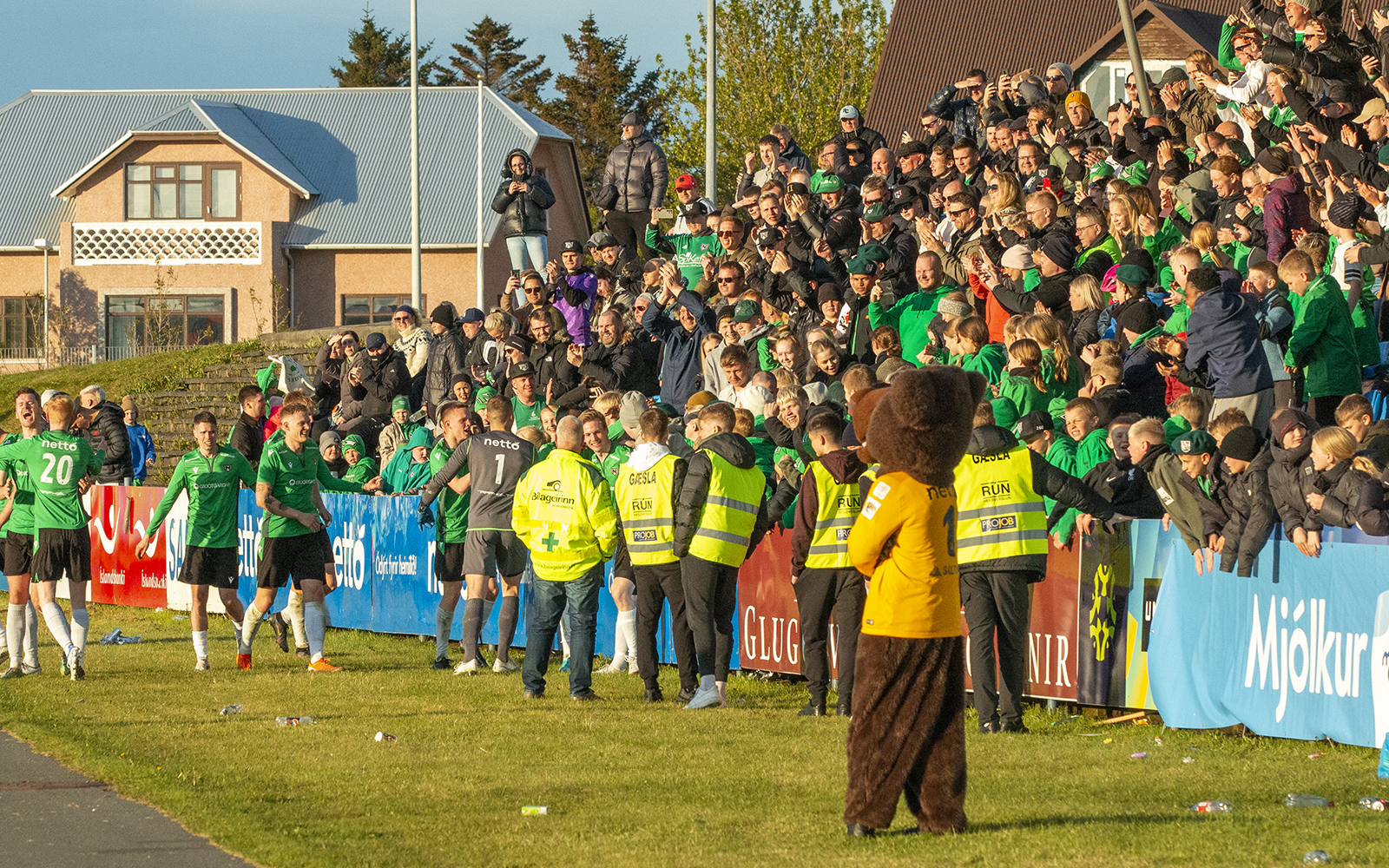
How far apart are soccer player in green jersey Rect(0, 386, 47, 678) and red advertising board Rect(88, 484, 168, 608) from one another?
6259 millimetres

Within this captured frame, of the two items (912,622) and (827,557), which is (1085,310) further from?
(912,622)

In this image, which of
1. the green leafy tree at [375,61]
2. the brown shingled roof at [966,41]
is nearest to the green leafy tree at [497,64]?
the green leafy tree at [375,61]

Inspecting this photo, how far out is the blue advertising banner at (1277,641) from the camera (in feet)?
30.3

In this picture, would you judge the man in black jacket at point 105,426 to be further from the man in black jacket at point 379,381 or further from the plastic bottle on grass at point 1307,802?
the plastic bottle on grass at point 1307,802

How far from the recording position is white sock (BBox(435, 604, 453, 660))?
14.2 metres

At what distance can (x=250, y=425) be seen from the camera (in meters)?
17.7

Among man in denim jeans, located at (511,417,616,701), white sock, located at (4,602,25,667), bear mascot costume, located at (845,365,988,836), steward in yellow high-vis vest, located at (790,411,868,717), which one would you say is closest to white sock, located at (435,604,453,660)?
man in denim jeans, located at (511,417,616,701)

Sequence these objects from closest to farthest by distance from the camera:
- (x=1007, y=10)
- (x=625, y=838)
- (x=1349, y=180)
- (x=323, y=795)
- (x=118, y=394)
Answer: (x=625, y=838) < (x=323, y=795) < (x=1349, y=180) < (x=118, y=394) < (x=1007, y=10)

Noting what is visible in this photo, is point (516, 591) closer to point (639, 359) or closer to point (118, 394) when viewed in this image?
point (639, 359)

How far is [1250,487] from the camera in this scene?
984cm

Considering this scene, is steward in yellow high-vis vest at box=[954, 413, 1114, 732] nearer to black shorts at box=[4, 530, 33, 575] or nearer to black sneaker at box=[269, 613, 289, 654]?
black sneaker at box=[269, 613, 289, 654]

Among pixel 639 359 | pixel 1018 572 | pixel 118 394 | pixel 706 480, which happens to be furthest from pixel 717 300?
pixel 118 394

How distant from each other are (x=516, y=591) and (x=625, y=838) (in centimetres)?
652

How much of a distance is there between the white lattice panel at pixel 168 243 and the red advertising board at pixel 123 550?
96.3ft
